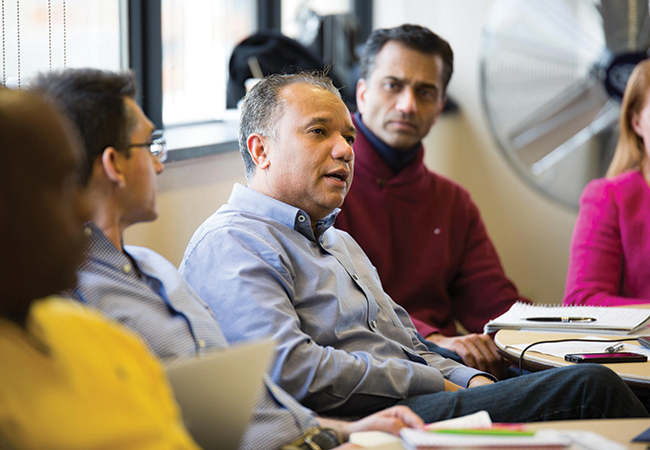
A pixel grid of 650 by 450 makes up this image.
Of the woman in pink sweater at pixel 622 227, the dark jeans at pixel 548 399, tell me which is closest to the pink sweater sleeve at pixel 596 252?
the woman in pink sweater at pixel 622 227

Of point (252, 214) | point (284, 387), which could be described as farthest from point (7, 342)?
point (252, 214)

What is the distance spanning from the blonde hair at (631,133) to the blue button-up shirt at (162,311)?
162 cm

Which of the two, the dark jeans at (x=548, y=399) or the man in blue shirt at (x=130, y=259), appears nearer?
the man in blue shirt at (x=130, y=259)

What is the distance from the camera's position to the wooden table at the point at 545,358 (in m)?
1.34

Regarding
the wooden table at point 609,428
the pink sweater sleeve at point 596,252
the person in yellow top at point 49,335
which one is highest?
the person in yellow top at point 49,335

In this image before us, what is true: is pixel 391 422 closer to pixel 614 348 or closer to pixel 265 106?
pixel 614 348

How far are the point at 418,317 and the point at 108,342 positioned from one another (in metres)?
1.49

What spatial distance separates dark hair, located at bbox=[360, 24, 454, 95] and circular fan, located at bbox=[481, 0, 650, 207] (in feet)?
2.24

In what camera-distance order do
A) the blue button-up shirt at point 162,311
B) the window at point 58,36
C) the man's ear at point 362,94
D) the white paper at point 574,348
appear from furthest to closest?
1. the man's ear at point 362,94
2. the window at point 58,36
3. the white paper at point 574,348
4. the blue button-up shirt at point 162,311

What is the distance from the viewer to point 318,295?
1471mm

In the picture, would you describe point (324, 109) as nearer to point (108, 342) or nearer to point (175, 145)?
point (175, 145)

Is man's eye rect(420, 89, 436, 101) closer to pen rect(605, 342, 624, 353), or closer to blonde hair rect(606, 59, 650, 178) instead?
blonde hair rect(606, 59, 650, 178)

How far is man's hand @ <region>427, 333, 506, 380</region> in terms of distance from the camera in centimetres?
186

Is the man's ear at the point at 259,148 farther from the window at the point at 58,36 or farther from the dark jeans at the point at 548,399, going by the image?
the dark jeans at the point at 548,399
